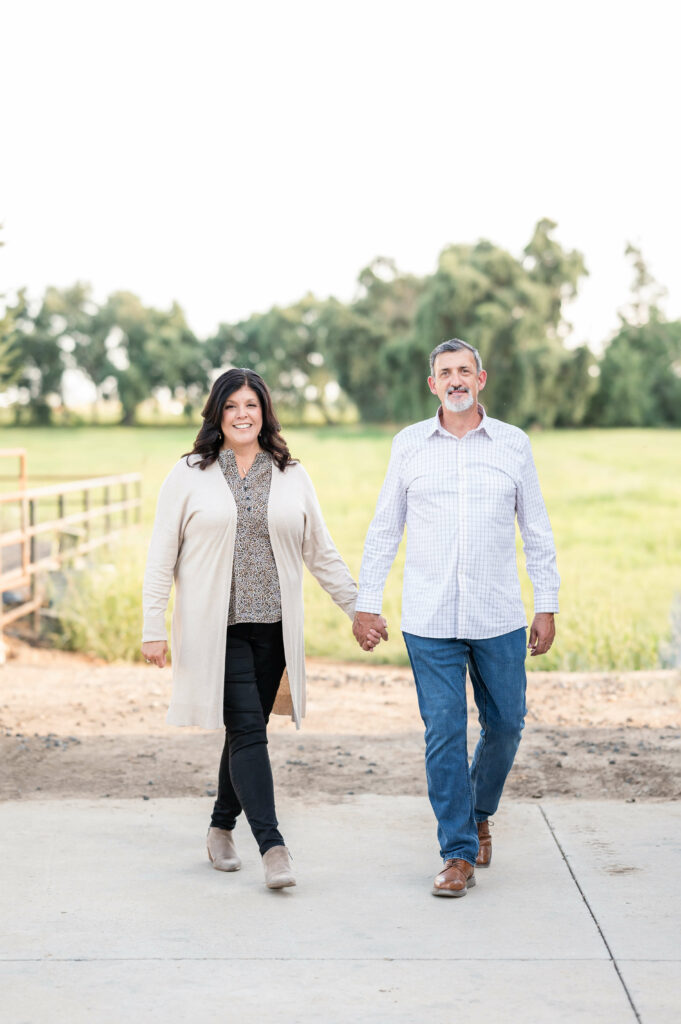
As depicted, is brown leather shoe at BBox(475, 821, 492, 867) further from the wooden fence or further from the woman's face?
the wooden fence

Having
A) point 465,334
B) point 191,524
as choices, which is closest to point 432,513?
point 191,524

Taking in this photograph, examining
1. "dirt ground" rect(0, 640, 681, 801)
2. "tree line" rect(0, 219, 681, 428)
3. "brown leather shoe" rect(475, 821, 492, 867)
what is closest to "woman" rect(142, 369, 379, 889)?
"brown leather shoe" rect(475, 821, 492, 867)

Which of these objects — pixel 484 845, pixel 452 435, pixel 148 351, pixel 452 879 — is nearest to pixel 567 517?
pixel 148 351

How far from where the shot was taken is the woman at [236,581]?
4.15 metres

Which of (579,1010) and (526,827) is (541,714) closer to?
(526,827)

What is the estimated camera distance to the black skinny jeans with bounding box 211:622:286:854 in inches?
161

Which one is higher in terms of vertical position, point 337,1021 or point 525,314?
point 525,314

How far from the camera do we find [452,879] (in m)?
3.98

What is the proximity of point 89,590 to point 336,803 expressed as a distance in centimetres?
690

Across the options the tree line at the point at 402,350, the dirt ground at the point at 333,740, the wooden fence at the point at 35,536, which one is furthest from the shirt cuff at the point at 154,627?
the tree line at the point at 402,350

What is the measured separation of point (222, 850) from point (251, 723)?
0.48m

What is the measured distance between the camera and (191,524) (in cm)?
420

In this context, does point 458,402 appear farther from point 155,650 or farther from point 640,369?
point 640,369

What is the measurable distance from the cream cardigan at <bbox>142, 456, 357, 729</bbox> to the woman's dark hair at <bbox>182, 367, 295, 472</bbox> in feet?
0.13
